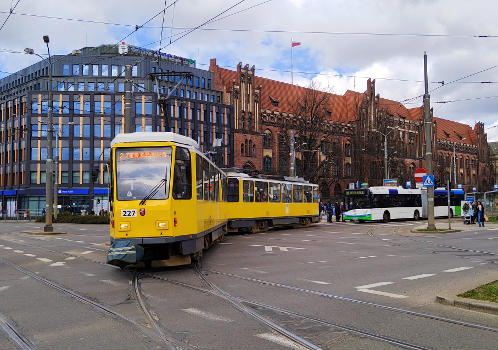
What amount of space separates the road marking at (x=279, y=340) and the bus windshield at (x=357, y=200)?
107 ft

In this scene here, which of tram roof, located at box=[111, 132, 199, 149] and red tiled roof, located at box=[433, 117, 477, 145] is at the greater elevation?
red tiled roof, located at box=[433, 117, 477, 145]

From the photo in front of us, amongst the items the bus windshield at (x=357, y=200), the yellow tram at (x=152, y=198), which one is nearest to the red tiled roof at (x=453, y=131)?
the bus windshield at (x=357, y=200)

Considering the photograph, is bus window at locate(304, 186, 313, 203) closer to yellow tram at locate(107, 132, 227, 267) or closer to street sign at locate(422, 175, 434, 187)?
street sign at locate(422, 175, 434, 187)

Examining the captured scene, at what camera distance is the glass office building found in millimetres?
69000

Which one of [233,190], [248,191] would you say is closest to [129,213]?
[233,190]

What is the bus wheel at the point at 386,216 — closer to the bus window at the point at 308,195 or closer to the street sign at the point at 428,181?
the bus window at the point at 308,195

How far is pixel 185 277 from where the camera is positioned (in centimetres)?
1105

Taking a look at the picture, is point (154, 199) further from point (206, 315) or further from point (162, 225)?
point (206, 315)

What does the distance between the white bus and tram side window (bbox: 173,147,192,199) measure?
90.5 feet

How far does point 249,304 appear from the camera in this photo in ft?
26.3

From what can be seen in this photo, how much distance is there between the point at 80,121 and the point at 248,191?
5178 centimetres

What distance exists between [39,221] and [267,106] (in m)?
38.0

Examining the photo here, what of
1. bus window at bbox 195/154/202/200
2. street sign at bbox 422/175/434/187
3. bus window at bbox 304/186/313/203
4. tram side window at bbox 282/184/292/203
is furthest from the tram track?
bus window at bbox 304/186/313/203

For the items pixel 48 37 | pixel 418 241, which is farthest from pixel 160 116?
pixel 418 241
